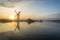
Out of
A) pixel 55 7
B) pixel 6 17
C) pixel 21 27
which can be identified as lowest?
pixel 21 27

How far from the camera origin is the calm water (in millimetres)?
1509

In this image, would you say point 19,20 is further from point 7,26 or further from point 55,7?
point 55,7

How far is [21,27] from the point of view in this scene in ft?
5.00

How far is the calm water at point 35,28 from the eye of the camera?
1.51 meters

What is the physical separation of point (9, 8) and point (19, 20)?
0.16 m

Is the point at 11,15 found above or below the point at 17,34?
above

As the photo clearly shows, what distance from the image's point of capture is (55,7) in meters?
1.52

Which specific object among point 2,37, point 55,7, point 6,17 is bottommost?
point 2,37

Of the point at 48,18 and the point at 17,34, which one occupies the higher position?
the point at 48,18

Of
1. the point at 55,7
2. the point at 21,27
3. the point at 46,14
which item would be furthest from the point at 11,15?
the point at 55,7

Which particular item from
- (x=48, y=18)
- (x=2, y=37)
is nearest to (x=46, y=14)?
(x=48, y=18)

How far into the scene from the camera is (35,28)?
5.01ft

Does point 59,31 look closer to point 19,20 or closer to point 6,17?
point 19,20

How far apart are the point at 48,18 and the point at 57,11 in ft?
0.39
